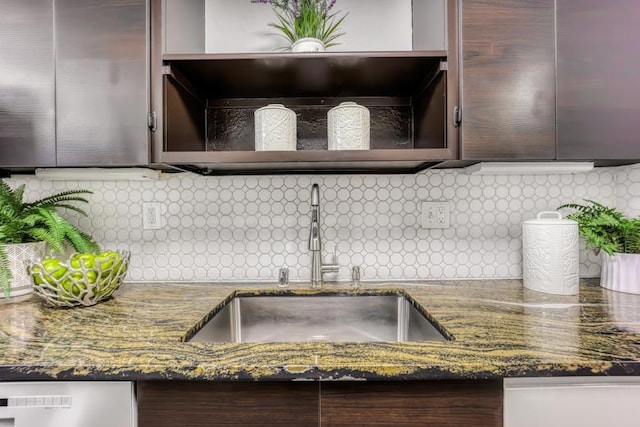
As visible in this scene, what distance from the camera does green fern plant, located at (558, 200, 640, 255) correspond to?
1.17 metres

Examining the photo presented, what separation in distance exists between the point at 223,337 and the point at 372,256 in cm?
63

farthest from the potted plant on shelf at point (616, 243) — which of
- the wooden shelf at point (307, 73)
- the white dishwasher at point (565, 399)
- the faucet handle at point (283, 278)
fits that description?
the faucet handle at point (283, 278)

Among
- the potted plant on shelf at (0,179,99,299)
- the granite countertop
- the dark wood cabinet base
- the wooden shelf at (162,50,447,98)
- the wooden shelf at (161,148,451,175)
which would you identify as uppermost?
the wooden shelf at (162,50,447,98)

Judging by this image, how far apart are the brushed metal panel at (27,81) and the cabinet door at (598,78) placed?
59.4 inches

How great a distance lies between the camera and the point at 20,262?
1.18 m

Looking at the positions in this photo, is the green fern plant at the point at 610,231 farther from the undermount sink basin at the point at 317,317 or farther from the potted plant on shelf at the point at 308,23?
the potted plant on shelf at the point at 308,23

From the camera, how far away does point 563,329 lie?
0.88 m

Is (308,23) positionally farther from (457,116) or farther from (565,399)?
(565,399)

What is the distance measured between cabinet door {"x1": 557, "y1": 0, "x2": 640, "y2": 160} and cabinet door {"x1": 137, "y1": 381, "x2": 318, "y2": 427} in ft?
3.22

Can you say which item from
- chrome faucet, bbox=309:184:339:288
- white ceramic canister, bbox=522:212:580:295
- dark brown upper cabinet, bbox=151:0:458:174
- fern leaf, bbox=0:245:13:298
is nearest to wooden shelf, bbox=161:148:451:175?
dark brown upper cabinet, bbox=151:0:458:174

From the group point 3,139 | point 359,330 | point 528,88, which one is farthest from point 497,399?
point 3,139

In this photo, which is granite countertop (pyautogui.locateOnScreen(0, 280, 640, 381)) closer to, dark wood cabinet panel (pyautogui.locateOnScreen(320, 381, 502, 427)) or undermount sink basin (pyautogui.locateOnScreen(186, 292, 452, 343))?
dark wood cabinet panel (pyautogui.locateOnScreen(320, 381, 502, 427))

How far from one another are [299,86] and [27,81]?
32.7 inches

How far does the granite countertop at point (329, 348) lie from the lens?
0.70m
